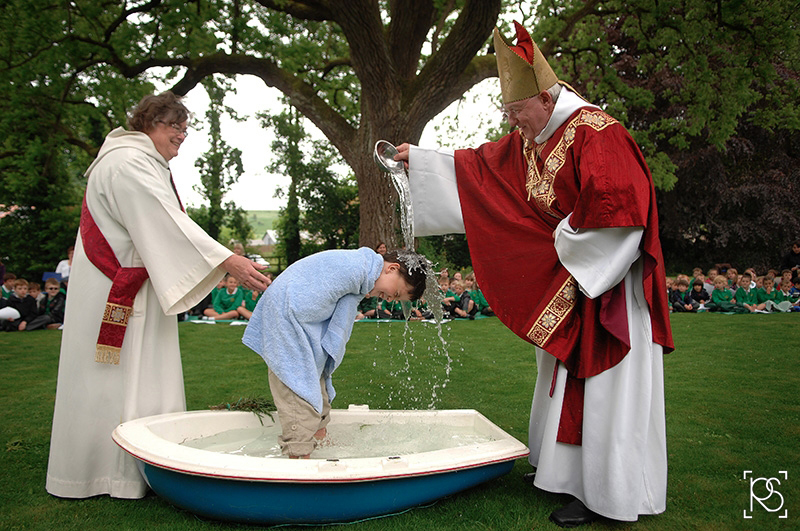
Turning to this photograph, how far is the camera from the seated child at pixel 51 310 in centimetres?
972

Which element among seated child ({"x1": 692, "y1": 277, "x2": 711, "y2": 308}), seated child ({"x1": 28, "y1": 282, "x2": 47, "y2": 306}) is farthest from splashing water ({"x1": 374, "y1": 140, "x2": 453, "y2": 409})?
seated child ({"x1": 692, "y1": 277, "x2": 711, "y2": 308})

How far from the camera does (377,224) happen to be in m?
10.0

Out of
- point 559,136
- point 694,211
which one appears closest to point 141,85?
point 559,136

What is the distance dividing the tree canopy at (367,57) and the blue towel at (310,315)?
6540mm

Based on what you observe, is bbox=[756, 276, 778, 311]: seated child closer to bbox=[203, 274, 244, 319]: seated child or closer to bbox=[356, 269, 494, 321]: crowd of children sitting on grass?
bbox=[356, 269, 494, 321]: crowd of children sitting on grass

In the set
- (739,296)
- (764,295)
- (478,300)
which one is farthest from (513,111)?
(764,295)

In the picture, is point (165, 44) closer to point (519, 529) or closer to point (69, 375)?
point (69, 375)

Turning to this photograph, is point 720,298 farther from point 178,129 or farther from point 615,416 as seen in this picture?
point 178,129

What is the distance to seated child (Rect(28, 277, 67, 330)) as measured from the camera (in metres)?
9.72

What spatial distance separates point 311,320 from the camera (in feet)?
10.6

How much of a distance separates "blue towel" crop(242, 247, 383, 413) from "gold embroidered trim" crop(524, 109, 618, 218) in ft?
3.14

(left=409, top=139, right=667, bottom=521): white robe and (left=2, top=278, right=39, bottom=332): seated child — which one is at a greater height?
(left=409, top=139, right=667, bottom=521): white robe

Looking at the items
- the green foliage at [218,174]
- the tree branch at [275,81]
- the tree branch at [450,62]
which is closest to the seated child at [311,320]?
the tree branch at [450,62]

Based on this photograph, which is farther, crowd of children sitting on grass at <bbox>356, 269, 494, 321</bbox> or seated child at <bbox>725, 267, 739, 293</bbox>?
seated child at <bbox>725, 267, 739, 293</bbox>
